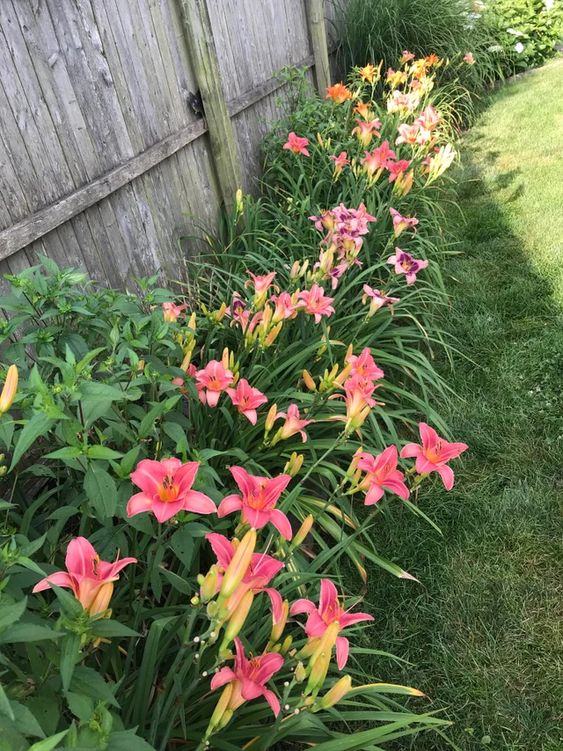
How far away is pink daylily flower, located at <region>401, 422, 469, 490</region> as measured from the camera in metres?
1.29

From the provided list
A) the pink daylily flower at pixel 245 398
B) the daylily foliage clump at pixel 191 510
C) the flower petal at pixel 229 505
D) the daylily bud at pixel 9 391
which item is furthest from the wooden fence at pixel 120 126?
the flower petal at pixel 229 505

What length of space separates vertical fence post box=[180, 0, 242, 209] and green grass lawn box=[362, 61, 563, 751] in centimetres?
146

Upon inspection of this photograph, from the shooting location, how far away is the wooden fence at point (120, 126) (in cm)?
193

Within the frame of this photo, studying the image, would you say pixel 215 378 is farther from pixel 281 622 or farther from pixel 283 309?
pixel 281 622

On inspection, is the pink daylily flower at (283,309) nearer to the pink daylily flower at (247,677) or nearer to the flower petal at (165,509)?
the flower petal at (165,509)

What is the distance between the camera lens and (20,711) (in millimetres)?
731

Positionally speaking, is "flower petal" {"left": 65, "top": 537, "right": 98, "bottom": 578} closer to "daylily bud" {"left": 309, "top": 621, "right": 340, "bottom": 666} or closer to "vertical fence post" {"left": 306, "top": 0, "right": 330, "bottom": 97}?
"daylily bud" {"left": 309, "top": 621, "right": 340, "bottom": 666}

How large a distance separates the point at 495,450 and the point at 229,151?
2095mm

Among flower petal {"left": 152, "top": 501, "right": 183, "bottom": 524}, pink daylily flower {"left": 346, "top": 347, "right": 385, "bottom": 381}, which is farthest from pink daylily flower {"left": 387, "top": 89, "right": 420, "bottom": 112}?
flower petal {"left": 152, "top": 501, "right": 183, "bottom": 524}

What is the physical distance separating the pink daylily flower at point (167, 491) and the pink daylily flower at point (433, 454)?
51cm

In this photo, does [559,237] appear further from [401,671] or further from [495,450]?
[401,671]

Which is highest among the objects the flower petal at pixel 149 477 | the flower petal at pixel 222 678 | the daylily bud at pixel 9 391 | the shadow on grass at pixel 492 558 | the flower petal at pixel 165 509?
the daylily bud at pixel 9 391

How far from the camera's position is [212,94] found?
3.06 m

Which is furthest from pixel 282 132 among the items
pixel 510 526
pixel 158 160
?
pixel 510 526
